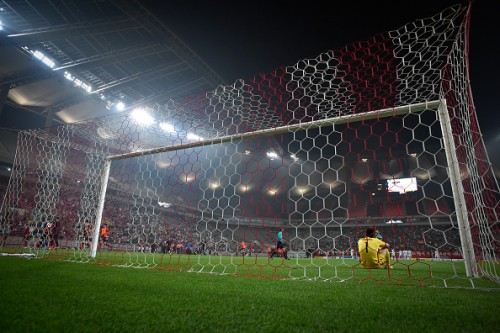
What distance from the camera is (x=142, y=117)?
227 inches

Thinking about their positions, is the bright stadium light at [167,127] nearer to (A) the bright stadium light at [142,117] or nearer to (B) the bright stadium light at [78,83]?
(A) the bright stadium light at [142,117]

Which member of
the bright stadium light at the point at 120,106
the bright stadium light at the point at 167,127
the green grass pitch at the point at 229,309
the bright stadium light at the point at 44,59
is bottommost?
the green grass pitch at the point at 229,309

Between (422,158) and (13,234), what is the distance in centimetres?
3125

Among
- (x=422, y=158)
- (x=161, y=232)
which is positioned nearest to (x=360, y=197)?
(x=422, y=158)

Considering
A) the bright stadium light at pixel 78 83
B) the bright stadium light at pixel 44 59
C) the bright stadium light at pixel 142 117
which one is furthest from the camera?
the bright stadium light at pixel 78 83

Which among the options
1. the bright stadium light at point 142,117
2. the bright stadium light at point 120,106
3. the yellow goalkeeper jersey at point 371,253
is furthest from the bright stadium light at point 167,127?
the bright stadium light at point 120,106

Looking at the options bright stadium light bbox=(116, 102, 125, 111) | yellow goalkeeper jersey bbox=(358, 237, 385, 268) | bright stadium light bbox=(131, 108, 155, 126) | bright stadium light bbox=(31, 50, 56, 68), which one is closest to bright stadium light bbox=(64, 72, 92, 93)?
bright stadium light bbox=(31, 50, 56, 68)

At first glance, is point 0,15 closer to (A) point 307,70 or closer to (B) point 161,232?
(B) point 161,232

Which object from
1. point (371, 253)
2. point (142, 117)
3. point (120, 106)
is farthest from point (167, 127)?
point (120, 106)

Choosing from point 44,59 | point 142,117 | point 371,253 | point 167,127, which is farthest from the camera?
point 44,59

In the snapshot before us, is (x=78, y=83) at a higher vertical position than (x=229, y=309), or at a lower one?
higher

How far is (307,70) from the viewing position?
460 cm

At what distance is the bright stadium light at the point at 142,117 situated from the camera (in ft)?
17.8

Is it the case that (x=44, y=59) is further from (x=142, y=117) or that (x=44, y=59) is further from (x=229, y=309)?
(x=229, y=309)
